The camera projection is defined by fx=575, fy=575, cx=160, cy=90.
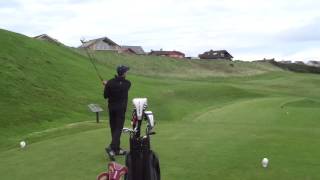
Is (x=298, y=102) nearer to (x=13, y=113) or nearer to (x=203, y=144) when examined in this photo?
(x=13, y=113)

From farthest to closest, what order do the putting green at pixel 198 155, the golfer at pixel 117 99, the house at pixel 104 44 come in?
the house at pixel 104 44 → the golfer at pixel 117 99 → the putting green at pixel 198 155

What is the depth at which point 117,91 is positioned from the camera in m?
13.7

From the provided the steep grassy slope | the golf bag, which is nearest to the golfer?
the golf bag

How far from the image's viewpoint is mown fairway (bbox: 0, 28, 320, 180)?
12.9m

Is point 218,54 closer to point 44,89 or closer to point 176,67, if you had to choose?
point 176,67

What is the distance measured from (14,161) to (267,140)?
6941 millimetres

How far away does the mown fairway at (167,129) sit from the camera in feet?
42.2

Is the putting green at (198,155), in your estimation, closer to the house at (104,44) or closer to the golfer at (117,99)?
the golfer at (117,99)

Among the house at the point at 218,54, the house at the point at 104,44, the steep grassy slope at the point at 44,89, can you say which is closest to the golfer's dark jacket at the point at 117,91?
the steep grassy slope at the point at 44,89

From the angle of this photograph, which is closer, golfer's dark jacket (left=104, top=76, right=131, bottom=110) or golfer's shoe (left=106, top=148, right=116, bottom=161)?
golfer's shoe (left=106, top=148, right=116, bottom=161)

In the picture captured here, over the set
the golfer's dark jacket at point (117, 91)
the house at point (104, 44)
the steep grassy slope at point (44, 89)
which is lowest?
the steep grassy slope at point (44, 89)

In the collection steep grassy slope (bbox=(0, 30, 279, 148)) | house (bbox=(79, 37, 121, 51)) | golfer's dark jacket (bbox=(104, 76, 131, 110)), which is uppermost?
house (bbox=(79, 37, 121, 51))

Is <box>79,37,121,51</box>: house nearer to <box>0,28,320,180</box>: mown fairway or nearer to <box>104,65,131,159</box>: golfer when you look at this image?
<box>0,28,320,180</box>: mown fairway

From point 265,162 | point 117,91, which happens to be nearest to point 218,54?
point 117,91
